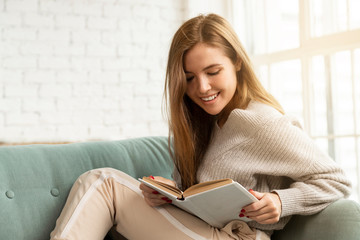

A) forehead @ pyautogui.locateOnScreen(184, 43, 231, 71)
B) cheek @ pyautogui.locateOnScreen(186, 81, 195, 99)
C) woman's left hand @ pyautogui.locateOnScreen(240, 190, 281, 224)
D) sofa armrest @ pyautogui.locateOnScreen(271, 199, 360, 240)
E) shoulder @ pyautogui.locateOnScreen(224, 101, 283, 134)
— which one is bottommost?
sofa armrest @ pyautogui.locateOnScreen(271, 199, 360, 240)

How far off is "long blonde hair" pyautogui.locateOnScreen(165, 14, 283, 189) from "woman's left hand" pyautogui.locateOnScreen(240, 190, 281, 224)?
41 cm

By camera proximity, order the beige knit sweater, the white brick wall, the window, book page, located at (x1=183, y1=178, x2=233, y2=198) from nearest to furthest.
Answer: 1. book page, located at (x1=183, y1=178, x2=233, y2=198)
2. the beige knit sweater
3. the window
4. the white brick wall

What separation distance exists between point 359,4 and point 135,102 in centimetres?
176

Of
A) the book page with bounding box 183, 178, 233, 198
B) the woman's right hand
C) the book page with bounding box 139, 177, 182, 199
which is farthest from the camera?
the woman's right hand

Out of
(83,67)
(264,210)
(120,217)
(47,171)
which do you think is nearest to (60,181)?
(47,171)

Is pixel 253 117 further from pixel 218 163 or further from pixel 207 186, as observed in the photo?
pixel 207 186

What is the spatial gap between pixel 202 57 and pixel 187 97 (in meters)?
0.24

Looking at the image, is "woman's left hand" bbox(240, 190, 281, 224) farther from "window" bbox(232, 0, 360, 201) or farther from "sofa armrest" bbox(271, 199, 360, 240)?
"window" bbox(232, 0, 360, 201)

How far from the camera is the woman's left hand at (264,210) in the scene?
4.57 ft

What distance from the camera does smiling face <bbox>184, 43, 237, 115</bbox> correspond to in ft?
5.58

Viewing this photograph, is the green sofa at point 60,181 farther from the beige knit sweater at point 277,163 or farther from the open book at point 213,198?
the open book at point 213,198

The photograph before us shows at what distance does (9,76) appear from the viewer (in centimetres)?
324

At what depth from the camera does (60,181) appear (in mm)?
1872

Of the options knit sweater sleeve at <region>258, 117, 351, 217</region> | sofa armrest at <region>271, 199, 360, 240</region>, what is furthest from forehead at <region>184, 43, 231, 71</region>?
sofa armrest at <region>271, 199, 360, 240</region>
